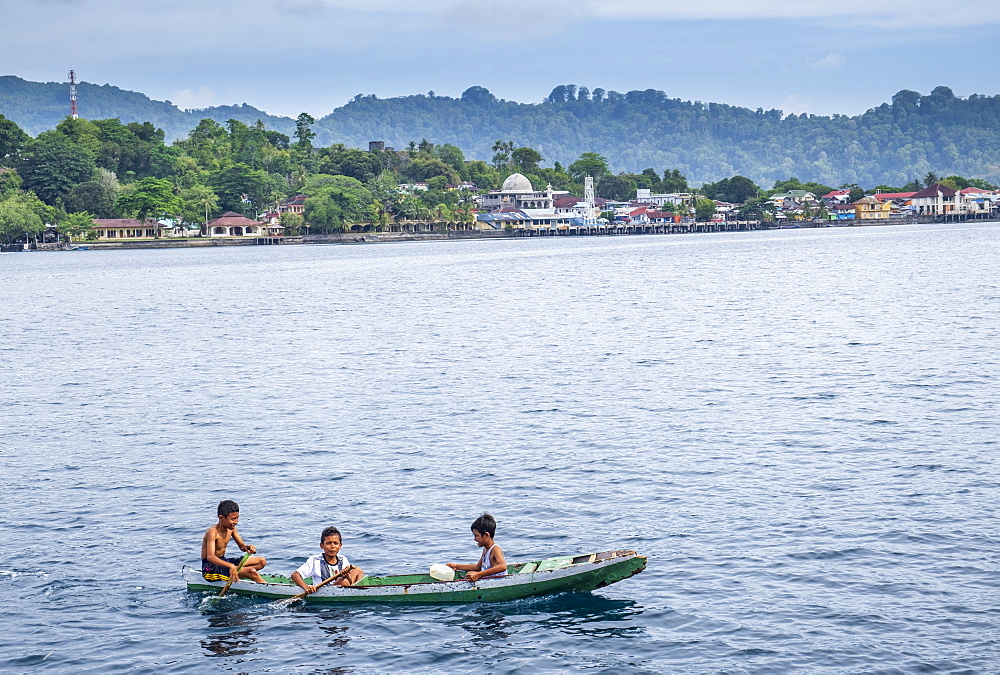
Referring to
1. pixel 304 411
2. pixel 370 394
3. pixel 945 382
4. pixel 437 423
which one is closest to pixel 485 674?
pixel 437 423

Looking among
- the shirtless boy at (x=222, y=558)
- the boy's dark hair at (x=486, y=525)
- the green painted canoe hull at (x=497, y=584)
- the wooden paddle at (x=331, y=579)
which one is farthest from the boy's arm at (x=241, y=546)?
the boy's dark hair at (x=486, y=525)

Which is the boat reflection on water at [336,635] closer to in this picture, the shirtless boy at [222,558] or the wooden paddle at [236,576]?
the shirtless boy at [222,558]

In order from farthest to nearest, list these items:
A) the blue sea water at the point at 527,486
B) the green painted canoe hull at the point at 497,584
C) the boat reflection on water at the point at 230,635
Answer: the green painted canoe hull at the point at 497,584 → the blue sea water at the point at 527,486 → the boat reflection on water at the point at 230,635

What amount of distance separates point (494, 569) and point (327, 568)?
3.06 metres

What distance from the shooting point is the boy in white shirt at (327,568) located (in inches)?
788

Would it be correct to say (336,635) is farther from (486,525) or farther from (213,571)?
(486,525)

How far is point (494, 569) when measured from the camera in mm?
19797

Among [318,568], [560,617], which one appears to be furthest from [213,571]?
[560,617]

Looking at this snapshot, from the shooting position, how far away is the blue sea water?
1897 centimetres

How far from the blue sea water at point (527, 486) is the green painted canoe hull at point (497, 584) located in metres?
0.33

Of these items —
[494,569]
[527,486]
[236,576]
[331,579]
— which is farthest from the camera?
[527,486]

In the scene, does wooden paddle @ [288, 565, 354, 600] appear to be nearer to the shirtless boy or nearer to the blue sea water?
the blue sea water

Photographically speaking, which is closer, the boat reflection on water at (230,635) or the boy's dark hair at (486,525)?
the boat reflection on water at (230,635)

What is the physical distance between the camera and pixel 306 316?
77750mm
